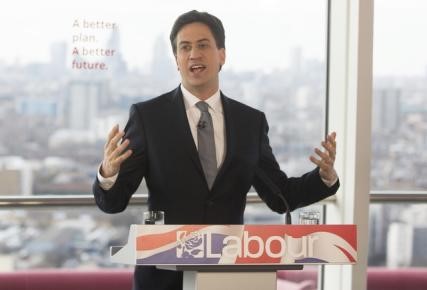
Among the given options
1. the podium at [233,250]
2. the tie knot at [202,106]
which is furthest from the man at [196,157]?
the podium at [233,250]

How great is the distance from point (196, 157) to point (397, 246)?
2228 mm

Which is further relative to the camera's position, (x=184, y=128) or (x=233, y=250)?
(x=184, y=128)

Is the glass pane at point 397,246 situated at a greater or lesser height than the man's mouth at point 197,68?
lesser

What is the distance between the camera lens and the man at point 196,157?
270 cm

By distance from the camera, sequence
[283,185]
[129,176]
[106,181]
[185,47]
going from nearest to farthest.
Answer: [106,181]
[129,176]
[185,47]
[283,185]

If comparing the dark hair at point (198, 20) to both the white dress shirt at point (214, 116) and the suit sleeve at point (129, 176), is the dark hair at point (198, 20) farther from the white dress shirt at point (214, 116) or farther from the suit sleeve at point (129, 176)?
the suit sleeve at point (129, 176)

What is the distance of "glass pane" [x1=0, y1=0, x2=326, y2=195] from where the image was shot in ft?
13.2

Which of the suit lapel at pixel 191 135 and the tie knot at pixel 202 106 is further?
the tie knot at pixel 202 106

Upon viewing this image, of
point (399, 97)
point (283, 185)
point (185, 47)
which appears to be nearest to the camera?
point (185, 47)

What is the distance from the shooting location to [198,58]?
2779 mm

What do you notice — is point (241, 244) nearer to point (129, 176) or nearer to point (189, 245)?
point (189, 245)

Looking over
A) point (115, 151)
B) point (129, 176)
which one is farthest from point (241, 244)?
point (129, 176)

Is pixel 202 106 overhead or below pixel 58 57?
below

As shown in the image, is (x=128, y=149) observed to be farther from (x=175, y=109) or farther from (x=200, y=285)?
(x=200, y=285)
